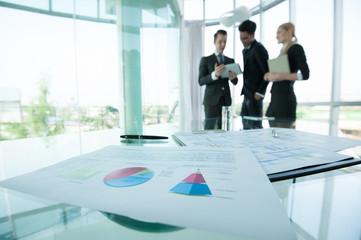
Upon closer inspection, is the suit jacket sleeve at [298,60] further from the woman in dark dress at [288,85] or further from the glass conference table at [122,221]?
the glass conference table at [122,221]

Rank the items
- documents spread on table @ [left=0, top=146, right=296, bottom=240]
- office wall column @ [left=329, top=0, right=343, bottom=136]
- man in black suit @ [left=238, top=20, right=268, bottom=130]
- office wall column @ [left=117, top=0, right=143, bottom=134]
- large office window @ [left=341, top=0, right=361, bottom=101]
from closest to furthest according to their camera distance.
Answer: documents spread on table @ [left=0, top=146, right=296, bottom=240], man in black suit @ [left=238, top=20, right=268, bottom=130], office wall column @ [left=117, top=0, right=143, bottom=134], large office window @ [left=341, top=0, right=361, bottom=101], office wall column @ [left=329, top=0, right=343, bottom=136]

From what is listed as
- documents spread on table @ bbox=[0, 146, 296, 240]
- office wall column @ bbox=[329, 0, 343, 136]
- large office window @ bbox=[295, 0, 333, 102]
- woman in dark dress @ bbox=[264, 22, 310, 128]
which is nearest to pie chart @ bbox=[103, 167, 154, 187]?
documents spread on table @ bbox=[0, 146, 296, 240]

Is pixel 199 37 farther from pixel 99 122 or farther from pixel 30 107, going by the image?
pixel 30 107

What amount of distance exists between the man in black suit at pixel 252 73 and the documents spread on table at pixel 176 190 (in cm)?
119

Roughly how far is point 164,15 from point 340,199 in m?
3.37

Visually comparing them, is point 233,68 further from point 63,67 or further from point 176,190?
point 63,67

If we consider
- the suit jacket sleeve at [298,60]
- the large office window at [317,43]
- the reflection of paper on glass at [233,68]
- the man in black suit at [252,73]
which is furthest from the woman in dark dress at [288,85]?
the large office window at [317,43]

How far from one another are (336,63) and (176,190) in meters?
3.33

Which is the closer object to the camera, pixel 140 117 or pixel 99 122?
pixel 140 117

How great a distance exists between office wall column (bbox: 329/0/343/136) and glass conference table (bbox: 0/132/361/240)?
2.92 meters

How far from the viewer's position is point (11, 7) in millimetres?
1718

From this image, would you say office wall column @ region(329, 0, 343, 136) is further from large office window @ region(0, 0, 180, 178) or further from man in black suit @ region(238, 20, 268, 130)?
large office window @ region(0, 0, 180, 178)

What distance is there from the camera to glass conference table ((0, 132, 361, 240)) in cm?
13

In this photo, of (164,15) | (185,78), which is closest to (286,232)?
(164,15)
